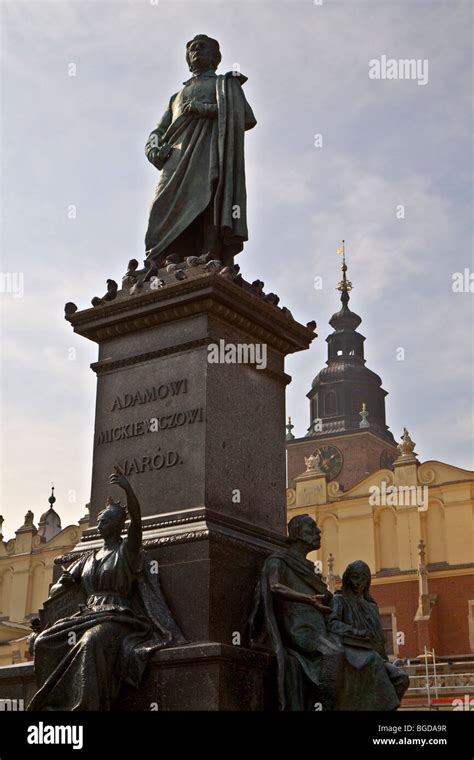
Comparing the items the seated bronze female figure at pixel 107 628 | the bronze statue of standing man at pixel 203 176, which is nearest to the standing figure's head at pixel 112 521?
the seated bronze female figure at pixel 107 628

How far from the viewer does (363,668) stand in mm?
6070

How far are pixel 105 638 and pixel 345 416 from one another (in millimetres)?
57128

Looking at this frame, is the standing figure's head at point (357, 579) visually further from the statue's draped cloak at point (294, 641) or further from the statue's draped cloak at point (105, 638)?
the statue's draped cloak at point (105, 638)

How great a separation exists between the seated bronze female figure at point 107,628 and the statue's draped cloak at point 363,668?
3.35 feet

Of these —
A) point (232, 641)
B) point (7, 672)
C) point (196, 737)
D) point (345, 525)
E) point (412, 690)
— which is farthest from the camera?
point (345, 525)

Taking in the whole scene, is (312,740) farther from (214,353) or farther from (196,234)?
(196,234)

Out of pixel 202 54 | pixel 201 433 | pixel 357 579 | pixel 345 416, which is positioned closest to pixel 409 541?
pixel 345 416

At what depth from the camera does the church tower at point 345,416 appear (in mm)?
56344

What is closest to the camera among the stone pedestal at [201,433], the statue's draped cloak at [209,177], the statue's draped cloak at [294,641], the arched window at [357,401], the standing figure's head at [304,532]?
the statue's draped cloak at [294,641]

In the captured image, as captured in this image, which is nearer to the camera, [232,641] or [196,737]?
[196,737]

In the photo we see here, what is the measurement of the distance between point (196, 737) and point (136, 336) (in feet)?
9.70

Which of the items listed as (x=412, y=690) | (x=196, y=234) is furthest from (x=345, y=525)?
(x=196, y=234)

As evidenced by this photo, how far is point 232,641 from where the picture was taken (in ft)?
20.0

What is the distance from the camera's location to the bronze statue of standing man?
7848 millimetres
